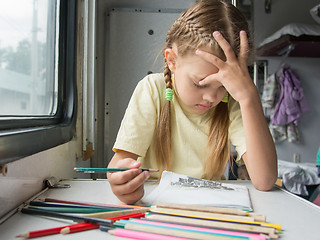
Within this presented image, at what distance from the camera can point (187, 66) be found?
2.64ft

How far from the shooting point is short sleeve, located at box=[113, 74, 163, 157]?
81cm

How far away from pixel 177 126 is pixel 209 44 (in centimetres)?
32

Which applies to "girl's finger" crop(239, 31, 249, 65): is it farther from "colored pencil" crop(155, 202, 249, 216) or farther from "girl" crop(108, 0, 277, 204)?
"colored pencil" crop(155, 202, 249, 216)

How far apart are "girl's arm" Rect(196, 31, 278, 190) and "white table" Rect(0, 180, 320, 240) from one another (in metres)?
0.06

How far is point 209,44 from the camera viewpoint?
78 centimetres

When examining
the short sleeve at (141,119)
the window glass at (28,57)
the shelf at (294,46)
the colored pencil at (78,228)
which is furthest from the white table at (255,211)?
the shelf at (294,46)

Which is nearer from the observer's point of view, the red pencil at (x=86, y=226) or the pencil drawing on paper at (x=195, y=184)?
the red pencil at (x=86, y=226)

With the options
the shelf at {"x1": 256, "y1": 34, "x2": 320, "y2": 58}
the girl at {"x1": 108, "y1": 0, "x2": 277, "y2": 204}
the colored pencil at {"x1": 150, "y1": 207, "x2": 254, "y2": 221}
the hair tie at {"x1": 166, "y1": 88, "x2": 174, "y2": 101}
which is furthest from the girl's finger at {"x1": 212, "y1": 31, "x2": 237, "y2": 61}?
the shelf at {"x1": 256, "y1": 34, "x2": 320, "y2": 58}

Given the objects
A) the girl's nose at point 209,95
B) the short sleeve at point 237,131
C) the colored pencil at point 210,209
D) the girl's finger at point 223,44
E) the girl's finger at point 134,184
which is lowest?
the colored pencil at point 210,209

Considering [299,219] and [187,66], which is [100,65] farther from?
[299,219]

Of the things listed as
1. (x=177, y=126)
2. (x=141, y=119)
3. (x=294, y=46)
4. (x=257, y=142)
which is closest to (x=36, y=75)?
(x=141, y=119)

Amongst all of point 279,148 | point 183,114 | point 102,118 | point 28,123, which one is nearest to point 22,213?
point 28,123

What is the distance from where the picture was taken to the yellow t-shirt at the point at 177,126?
0.88m

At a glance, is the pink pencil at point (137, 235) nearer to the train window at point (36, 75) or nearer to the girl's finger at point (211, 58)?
the train window at point (36, 75)
